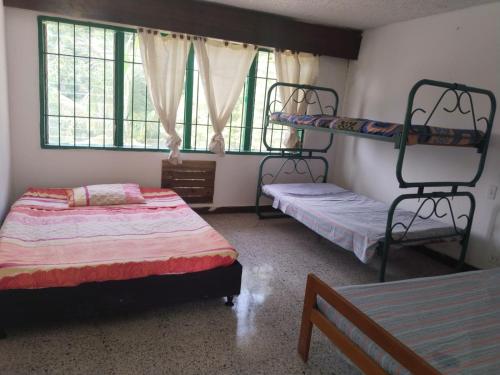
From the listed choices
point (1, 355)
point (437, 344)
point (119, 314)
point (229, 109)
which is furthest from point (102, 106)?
point (437, 344)

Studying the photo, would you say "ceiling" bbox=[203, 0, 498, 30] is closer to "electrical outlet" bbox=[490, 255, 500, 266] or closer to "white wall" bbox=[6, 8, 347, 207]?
"white wall" bbox=[6, 8, 347, 207]

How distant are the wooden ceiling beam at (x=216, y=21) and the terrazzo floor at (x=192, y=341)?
262 centimetres

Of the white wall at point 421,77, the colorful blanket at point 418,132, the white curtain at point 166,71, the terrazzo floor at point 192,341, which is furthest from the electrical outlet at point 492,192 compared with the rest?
the white curtain at point 166,71

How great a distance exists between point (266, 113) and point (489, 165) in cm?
235

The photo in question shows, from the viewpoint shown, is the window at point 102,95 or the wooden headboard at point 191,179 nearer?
the window at point 102,95

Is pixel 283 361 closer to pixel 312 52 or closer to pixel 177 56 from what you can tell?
pixel 177 56

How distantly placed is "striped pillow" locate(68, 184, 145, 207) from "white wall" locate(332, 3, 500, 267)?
2.72m

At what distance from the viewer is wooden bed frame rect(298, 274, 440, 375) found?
1463mm

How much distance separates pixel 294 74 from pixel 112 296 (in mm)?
3405

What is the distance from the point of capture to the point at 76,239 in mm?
2615

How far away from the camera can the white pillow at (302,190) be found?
421 centimetres

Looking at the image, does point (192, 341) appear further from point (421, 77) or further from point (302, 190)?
point (421, 77)

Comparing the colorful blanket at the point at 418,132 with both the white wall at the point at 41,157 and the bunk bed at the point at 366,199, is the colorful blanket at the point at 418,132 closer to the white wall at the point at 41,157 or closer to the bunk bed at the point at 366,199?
the bunk bed at the point at 366,199

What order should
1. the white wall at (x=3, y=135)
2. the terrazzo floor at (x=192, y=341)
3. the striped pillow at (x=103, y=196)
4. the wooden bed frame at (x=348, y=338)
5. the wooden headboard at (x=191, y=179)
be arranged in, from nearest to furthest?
the wooden bed frame at (x=348, y=338), the terrazzo floor at (x=192, y=341), the white wall at (x=3, y=135), the striped pillow at (x=103, y=196), the wooden headboard at (x=191, y=179)
